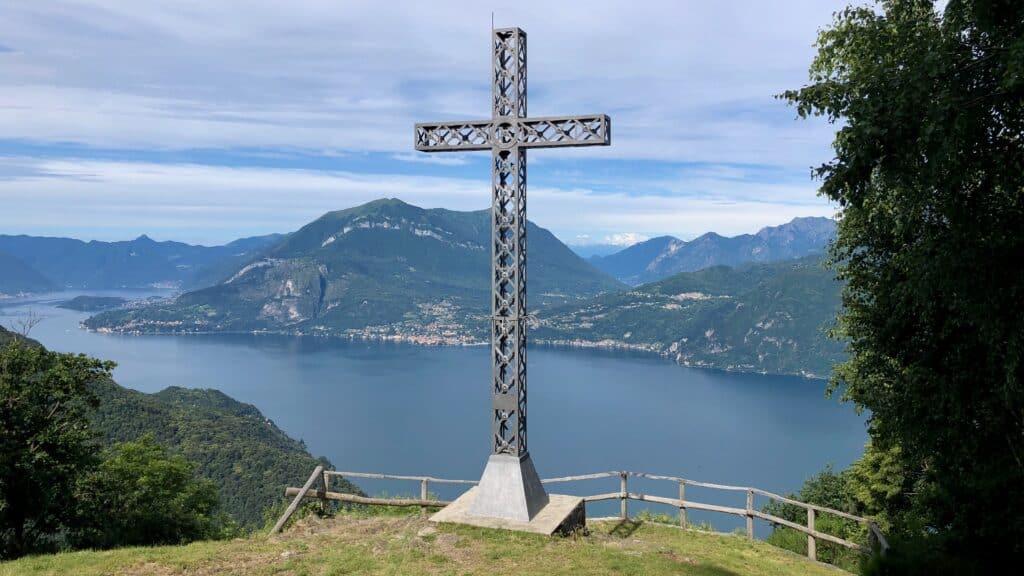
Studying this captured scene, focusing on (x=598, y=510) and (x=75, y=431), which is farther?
(x=598, y=510)

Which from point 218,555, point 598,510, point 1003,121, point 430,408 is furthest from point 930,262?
point 430,408

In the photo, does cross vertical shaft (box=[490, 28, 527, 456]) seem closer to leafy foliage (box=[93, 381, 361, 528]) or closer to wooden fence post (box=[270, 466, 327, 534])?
wooden fence post (box=[270, 466, 327, 534])

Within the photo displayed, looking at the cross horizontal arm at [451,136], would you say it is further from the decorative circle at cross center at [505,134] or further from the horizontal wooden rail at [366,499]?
the horizontal wooden rail at [366,499]

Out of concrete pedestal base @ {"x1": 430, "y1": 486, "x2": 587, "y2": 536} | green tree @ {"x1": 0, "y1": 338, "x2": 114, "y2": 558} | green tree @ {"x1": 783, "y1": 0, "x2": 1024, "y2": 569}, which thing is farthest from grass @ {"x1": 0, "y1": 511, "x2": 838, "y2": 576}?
green tree @ {"x1": 0, "y1": 338, "x2": 114, "y2": 558}

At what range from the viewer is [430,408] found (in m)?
170

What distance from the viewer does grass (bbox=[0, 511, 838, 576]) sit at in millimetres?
10539

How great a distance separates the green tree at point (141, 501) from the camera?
639 inches

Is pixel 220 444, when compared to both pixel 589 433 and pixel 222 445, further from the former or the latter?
pixel 589 433

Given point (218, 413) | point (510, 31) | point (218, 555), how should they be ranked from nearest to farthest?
1. point (218, 555)
2. point (510, 31)
3. point (218, 413)

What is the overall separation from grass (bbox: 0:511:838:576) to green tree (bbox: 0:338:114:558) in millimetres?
4288

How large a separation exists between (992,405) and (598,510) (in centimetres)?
8828

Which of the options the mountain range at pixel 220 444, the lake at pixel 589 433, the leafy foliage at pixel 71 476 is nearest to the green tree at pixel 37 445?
the leafy foliage at pixel 71 476

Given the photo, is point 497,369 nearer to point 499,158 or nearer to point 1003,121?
point 499,158

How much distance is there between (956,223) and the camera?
30.0 feet
